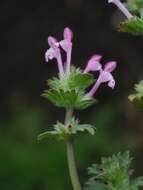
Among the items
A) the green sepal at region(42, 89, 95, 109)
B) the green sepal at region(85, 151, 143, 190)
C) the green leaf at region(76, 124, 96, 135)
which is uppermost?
the green sepal at region(42, 89, 95, 109)

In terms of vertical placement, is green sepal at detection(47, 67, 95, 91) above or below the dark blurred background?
below

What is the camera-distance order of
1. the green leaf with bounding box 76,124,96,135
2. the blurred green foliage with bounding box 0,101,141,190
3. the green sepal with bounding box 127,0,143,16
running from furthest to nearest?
1. the blurred green foliage with bounding box 0,101,141,190
2. the green sepal with bounding box 127,0,143,16
3. the green leaf with bounding box 76,124,96,135

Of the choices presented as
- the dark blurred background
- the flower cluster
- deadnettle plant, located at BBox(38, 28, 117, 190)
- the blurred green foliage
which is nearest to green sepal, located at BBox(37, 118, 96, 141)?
deadnettle plant, located at BBox(38, 28, 117, 190)

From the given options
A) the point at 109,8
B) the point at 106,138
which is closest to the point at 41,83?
the point at 109,8

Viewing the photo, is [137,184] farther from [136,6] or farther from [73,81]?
[136,6]

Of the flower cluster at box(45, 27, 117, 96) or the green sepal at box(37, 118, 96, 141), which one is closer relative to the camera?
the green sepal at box(37, 118, 96, 141)

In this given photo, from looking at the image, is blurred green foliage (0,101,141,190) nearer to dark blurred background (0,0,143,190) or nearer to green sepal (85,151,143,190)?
dark blurred background (0,0,143,190)
